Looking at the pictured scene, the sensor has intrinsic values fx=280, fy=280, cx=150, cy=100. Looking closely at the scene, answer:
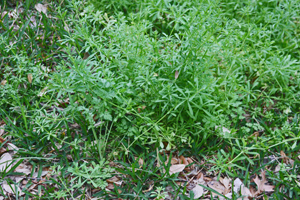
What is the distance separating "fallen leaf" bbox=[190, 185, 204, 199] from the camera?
2576 mm

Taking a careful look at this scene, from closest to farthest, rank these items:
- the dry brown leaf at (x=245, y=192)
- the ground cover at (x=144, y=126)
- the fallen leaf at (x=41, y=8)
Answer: the ground cover at (x=144, y=126)
the dry brown leaf at (x=245, y=192)
the fallen leaf at (x=41, y=8)

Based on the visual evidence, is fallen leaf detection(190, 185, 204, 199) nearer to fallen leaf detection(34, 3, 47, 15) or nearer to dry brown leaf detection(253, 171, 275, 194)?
dry brown leaf detection(253, 171, 275, 194)

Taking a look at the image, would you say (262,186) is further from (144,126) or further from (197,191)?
(144,126)

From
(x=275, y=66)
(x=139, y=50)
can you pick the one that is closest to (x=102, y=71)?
(x=139, y=50)

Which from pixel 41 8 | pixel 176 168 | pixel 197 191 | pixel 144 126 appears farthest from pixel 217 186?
pixel 41 8

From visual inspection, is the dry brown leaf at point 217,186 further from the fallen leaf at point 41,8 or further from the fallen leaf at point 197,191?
the fallen leaf at point 41,8

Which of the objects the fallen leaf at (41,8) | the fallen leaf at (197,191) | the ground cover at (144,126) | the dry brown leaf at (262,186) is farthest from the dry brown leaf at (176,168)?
the fallen leaf at (41,8)

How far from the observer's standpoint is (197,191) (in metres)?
2.61

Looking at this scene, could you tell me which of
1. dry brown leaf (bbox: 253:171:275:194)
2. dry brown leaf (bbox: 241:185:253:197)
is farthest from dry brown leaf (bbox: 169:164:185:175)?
dry brown leaf (bbox: 253:171:275:194)

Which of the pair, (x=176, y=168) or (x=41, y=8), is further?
(x=41, y=8)

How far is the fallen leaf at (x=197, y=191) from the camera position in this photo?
2576mm

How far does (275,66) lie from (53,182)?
8.54 feet

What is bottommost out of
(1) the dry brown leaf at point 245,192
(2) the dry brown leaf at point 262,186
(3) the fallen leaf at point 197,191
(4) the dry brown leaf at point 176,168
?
(2) the dry brown leaf at point 262,186

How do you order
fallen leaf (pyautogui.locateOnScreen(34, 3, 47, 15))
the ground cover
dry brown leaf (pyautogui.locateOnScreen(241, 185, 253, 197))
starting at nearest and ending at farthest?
1. the ground cover
2. dry brown leaf (pyautogui.locateOnScreen(241, 185, 253, 197))
3. fallen leaf (pyautogui.locateOnScreen(34, 3, 47, 15))
